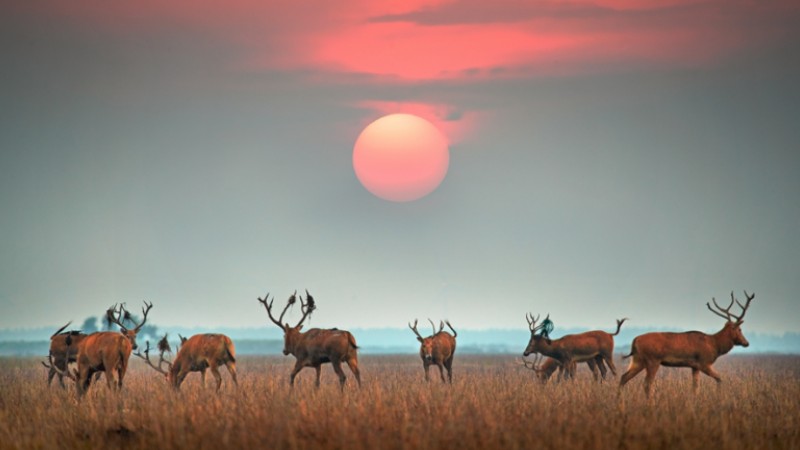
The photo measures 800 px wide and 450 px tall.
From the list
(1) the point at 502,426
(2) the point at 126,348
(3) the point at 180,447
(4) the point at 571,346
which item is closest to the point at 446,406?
(1) the point at 502,426

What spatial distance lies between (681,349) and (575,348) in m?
5.09

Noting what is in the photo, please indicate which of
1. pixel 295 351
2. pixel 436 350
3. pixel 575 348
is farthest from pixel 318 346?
pixel 575 348

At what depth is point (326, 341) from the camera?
1053 inches

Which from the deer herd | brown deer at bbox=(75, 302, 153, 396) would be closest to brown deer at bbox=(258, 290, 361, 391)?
the deer herd

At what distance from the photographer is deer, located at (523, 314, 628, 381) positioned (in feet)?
98.8

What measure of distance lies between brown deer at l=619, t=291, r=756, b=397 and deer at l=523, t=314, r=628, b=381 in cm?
409

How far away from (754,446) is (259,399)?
10509 mm

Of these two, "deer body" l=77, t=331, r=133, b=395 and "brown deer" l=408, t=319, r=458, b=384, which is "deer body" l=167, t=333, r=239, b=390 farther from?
"brown deer" l=408, t=319, r=458, b=384

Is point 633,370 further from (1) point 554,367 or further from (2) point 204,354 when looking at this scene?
(2) point 204,354

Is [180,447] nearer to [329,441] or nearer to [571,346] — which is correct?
[329,441]

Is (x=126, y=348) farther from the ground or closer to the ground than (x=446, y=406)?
farther from the ground

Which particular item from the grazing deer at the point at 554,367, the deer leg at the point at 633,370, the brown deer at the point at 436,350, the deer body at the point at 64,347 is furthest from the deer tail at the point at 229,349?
the deer leg at the point at 633,370

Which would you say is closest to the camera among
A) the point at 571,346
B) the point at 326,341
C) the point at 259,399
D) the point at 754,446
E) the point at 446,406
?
the point at 754,446

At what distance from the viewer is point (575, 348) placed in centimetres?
3023
